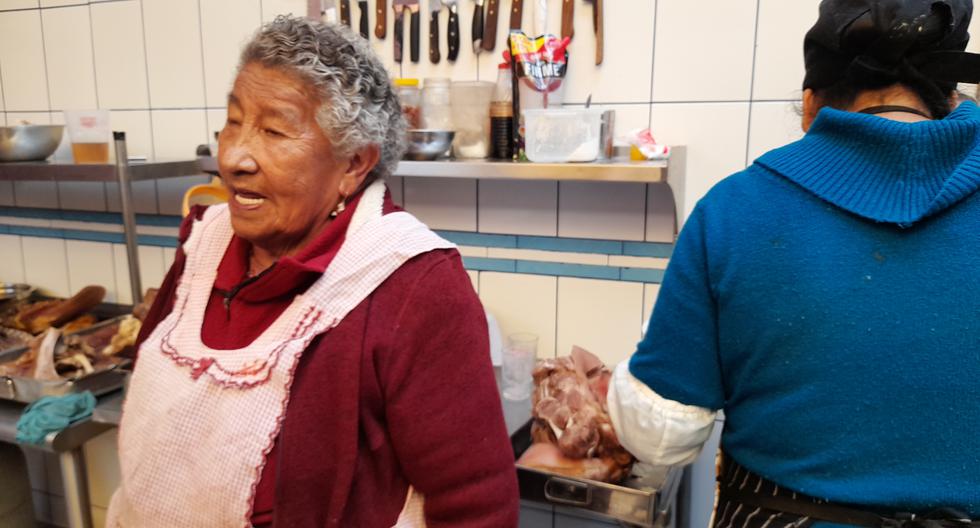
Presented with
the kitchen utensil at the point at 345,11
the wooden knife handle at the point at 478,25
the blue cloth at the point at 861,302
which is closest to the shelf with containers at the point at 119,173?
the kitchen utensil at the point at 345,11

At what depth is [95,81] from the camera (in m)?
2.31

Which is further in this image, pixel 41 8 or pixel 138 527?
pixel 41 8

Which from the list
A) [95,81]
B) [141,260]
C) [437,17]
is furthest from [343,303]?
[95,81]

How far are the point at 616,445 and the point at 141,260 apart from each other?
1.73 metres

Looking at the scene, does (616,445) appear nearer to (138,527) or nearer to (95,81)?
(138,527)

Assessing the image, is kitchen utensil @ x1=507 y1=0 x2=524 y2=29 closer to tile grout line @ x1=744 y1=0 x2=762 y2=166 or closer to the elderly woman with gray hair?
tile grout line @ x1=744 y1=0 x2=762 y2=166

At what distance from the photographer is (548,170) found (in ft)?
4.98

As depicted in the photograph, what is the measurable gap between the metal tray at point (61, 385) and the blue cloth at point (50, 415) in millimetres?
19

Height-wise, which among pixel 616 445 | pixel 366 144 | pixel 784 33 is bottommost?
pixel 616 445

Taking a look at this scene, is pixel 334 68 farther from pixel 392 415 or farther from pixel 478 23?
pixel 478 23

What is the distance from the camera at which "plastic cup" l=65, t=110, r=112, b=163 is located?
1962mm

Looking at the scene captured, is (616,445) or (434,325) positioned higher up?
(434,325)

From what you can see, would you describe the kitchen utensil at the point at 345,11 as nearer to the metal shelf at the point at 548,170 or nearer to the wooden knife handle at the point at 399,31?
the wooden knife handle at the point at 399,31

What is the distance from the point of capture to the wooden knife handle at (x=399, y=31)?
1871mm
